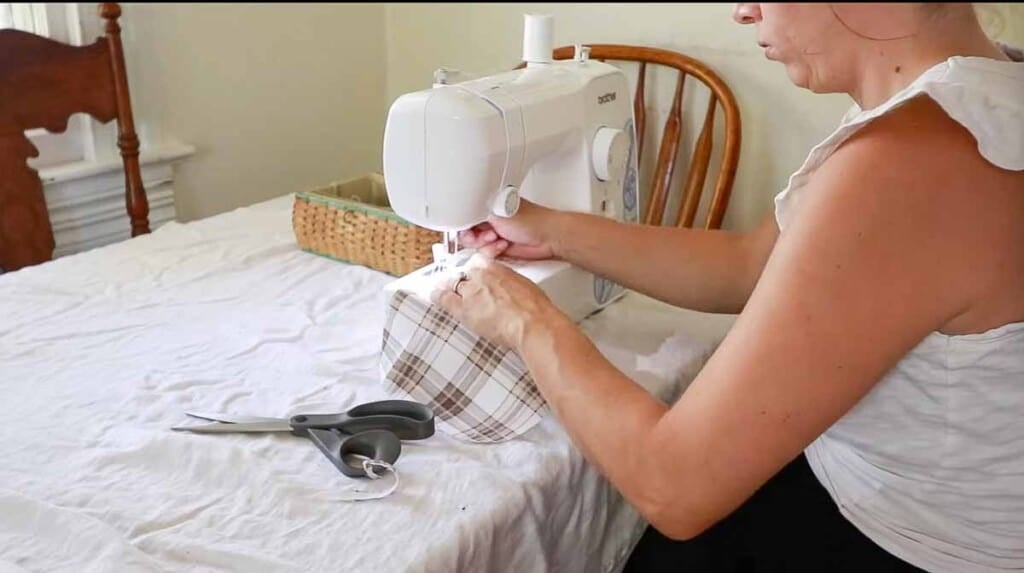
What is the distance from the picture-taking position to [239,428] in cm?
101

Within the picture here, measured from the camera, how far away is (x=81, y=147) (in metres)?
1.89

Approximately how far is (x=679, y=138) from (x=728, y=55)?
0.58 ft

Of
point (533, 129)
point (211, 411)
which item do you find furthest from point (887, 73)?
point (211, 411)

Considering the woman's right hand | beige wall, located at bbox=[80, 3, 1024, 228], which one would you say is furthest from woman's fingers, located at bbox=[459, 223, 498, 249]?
beige wall, located at bbox=[80, 3, 1024, 228]

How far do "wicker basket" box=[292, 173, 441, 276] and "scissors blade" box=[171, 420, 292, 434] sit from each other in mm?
417

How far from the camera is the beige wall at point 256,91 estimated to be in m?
1.97

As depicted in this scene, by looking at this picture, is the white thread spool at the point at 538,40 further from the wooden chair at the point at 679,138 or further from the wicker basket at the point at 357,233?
the wooden chair at the point at 679,138

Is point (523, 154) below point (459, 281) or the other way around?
the other way around

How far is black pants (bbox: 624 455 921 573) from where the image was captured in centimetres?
100

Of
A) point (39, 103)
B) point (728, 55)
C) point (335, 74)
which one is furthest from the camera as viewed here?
point (335, 74)

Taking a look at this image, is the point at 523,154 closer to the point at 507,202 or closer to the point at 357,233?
the point at 507,202

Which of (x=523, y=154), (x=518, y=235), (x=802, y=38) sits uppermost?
(x=802, y=38)

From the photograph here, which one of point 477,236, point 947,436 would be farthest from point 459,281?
point 947,436

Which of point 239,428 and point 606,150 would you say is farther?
point 606,150
